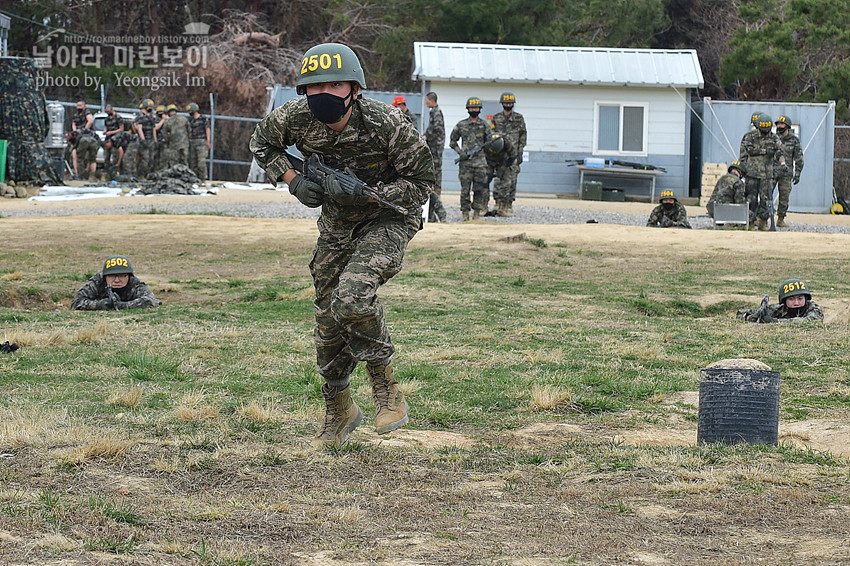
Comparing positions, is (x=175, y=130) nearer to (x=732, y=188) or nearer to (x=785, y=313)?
(x=732, y=188)

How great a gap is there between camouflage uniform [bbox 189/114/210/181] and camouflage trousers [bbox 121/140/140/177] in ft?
4.70

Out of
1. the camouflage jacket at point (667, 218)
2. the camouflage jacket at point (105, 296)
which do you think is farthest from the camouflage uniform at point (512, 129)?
the camouflage jacket at point (105, 296)

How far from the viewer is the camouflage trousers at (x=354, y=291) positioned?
6.14 m

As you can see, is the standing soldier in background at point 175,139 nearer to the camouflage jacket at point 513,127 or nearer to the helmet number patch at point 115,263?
the camouflage jacket at point 513,127

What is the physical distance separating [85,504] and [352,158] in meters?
2.24

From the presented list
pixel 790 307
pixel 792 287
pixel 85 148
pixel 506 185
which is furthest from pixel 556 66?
pixel 790 307

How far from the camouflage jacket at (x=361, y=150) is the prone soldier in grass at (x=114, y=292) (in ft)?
25.2

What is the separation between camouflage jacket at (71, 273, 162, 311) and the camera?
13672 mm

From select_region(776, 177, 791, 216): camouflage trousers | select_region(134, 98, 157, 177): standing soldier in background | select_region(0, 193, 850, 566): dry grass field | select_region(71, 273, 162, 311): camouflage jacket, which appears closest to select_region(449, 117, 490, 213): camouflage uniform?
select_region(776, 177, 791, 216): camouflage trousers

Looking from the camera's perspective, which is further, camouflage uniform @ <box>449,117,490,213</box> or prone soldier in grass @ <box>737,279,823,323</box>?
camouflage uniform @ <box>449,117,490,213</box>

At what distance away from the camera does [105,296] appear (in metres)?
14.0

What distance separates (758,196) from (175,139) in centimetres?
1391

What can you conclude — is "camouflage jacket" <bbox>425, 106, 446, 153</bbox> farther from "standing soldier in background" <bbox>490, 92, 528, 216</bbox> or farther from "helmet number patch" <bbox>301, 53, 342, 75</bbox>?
"helmet number patch" <bbox>301, 53, 342, 75</bbox>

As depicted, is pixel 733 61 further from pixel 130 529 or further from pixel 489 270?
pixel 130 529
